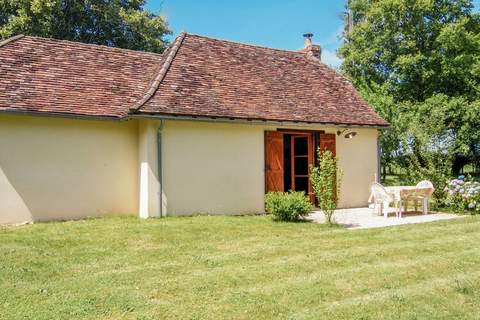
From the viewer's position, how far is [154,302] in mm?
4953

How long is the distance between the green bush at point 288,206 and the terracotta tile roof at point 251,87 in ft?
8.80

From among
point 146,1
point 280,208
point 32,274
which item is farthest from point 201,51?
point 146,1

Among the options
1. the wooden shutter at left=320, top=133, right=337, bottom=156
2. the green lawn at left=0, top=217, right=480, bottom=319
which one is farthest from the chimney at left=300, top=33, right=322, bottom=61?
the green lawn at left=0, top=217, right=480, bottom=319

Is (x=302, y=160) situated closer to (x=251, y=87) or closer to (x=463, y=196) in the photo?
(x=251, y=87)

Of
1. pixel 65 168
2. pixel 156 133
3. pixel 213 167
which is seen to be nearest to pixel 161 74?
pixel 156 133

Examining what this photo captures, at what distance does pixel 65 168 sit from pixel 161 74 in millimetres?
3694

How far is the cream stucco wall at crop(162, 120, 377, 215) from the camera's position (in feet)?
37.6

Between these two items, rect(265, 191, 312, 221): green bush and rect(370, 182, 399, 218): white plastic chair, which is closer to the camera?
rect(265, 191, 312, 221): green bush

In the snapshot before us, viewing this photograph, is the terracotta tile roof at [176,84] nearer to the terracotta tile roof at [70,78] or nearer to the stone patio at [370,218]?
the terracotta tile roof at [70,78]

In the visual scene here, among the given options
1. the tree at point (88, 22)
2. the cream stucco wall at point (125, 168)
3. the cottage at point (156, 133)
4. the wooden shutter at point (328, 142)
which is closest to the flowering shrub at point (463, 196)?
the cottage at point (156, 133)

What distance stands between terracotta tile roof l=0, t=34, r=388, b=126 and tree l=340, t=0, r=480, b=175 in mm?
8213

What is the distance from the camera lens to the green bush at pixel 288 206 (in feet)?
34.4

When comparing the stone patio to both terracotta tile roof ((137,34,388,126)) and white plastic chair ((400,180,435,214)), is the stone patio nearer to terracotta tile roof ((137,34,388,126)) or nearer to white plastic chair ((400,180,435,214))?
white plastic chair ((400,180,435,214))

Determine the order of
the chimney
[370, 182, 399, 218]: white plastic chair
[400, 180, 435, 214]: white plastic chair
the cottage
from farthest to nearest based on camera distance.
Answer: the chimney < [400, 180, 435, 214]: white plastic chair < [370, 182, 399, 218]: white plastic chair < the cottage
